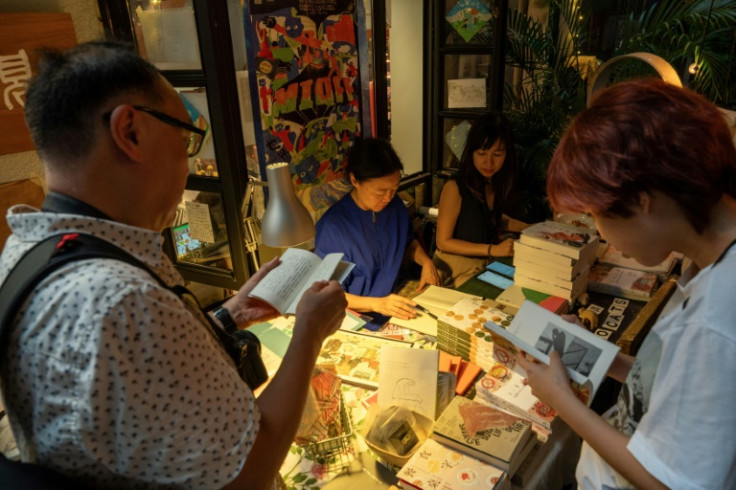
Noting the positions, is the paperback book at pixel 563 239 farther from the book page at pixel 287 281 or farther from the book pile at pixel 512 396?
the book page at pixel 287 281

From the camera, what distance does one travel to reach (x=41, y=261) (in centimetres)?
74

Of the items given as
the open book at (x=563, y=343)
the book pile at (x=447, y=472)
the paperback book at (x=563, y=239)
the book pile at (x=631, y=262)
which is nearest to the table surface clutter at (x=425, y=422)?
the book pile at (x=447, y=472)

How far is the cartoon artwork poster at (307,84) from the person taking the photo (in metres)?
2.46

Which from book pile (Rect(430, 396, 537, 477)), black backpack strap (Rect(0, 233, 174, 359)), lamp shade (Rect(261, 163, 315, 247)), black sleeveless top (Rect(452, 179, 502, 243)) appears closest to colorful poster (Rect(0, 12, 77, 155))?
lamp shade (Rect(261, 163, 315, 247))

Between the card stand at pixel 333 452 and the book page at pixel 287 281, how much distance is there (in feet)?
1.36

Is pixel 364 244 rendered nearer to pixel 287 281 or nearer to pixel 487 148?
pixel 487 148

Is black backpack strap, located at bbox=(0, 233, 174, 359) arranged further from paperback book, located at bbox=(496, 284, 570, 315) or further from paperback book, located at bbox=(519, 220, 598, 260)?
paperback book, located at bbox=(519, 220, 598, 260)

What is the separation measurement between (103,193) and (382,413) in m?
1.02

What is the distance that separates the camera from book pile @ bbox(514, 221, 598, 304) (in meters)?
2.25

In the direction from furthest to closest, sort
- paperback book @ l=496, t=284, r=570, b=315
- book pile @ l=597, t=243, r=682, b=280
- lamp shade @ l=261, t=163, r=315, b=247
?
1. book pile @ l=597, t=243, r=682, b=280
2. paperback book @ l=496, t=284, r=570, b=315
3. lamp shade @ l=261, t=163, r=315, b=247

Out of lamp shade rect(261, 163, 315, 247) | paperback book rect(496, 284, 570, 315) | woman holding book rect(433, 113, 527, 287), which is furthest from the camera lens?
woman holding book rect(433, 113, 527, 287)

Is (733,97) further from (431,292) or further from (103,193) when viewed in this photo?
(103,193)

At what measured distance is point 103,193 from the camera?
2.80 ft

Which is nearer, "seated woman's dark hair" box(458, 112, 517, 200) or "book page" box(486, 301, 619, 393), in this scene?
"book page" box(486, 301, 619, 393)
